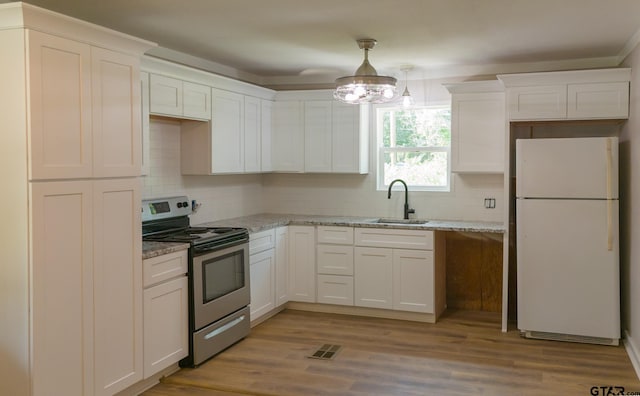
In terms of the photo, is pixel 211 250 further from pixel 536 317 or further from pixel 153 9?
pixel 536 317

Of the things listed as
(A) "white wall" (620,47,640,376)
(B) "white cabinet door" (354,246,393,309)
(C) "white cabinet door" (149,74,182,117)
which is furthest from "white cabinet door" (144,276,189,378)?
(A) "white wall" (620,47,640,376)

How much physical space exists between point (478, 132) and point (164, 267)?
303 cm

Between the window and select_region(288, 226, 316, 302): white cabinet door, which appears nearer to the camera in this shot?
select_region(288, 226, 316, 302): white cabinet door

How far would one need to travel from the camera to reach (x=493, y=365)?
4.10 metres

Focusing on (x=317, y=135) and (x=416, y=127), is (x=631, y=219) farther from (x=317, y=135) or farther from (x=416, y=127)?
(x=317, y=135)

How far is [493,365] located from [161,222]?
269 cm

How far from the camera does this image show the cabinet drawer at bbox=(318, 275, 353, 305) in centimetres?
541

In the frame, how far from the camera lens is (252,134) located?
550 cm

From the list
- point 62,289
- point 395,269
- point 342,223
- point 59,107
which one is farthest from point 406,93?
point 62,289

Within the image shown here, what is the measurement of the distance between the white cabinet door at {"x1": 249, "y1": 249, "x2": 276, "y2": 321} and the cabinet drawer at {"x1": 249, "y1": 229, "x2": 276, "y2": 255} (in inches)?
1.7

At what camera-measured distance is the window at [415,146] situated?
569cm

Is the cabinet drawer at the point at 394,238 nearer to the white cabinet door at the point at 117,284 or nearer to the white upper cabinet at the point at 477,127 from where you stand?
the white upper cabinet at the point at 477,127

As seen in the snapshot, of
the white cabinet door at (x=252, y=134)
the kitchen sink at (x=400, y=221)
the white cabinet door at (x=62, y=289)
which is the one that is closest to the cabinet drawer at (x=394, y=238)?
the kitchen sink at (x=400, y=221)

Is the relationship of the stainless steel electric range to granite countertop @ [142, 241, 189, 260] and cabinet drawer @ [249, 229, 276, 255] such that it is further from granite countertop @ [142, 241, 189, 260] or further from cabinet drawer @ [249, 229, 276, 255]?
cabinet drawer @ [249, 229, 276, 255]
